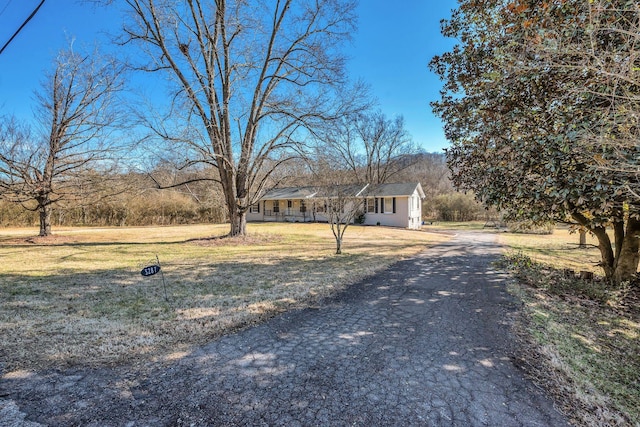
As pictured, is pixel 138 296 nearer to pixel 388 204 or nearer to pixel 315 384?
pixel 315 384

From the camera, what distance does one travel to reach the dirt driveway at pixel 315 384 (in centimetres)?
230

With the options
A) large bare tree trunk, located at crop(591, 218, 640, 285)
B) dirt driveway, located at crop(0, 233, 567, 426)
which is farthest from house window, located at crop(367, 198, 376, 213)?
dirt driveway, located at crop(0, 233, 567, 426)

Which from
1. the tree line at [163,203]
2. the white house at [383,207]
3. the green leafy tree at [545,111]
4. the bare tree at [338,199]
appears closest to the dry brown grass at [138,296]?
the bare tree at [338,199]

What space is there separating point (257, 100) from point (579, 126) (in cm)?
1231

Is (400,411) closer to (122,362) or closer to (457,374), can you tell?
(457,374)

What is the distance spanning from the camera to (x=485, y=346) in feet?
11.7

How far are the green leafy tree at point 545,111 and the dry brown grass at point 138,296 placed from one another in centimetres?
373

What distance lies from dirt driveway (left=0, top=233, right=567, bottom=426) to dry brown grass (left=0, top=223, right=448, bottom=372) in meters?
0.47

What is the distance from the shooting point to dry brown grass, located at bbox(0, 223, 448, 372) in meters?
3.44

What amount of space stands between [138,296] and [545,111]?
7.48m

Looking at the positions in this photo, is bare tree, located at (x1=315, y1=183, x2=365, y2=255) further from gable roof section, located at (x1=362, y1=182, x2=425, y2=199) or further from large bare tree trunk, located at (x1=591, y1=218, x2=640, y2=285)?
gable roof section, located at (x1=362, y1=182, x2=425, y2=199)

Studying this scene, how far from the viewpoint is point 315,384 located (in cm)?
273

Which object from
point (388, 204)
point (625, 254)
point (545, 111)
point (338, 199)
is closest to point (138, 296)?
point (338, 199)

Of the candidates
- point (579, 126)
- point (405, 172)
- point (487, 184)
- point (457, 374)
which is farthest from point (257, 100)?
point (405, 172)
